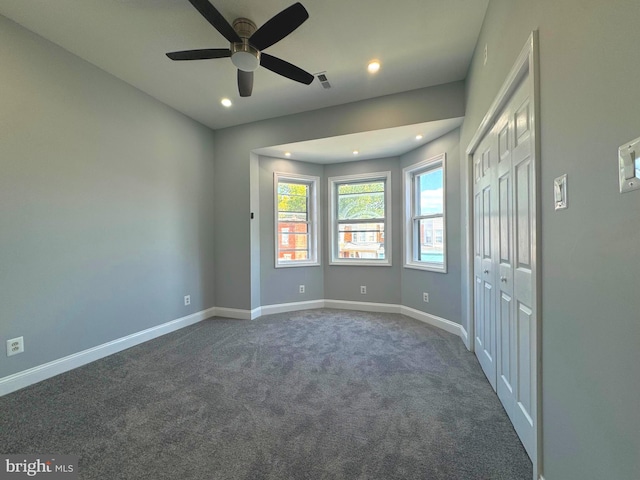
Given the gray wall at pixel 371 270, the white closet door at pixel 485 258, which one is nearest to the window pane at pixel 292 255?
the gray wall at pixel 371 270

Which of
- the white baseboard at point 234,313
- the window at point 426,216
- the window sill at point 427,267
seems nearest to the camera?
the window sill at point 427,267

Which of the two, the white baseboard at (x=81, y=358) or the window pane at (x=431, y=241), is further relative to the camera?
the window pane at (x=431, y=241)

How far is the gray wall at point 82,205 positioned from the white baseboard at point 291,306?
113cm

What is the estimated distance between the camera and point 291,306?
14.2ft

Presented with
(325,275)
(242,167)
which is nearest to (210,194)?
(242,167)

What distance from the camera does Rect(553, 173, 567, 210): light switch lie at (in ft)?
3.32

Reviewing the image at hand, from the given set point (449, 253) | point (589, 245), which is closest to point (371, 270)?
point (449, 253)

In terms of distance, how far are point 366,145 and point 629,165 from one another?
126 inches

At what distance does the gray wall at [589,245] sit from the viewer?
2.32 feet

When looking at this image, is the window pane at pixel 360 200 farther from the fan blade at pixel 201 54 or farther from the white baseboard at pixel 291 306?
the fan blade at pixel 201 54

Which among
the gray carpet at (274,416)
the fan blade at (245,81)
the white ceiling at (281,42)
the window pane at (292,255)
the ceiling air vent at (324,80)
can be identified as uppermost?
the white ceiling at (281,42)

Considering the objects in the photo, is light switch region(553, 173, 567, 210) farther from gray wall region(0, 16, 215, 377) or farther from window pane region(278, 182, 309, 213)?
window pane region(278, 182, 309, 213)

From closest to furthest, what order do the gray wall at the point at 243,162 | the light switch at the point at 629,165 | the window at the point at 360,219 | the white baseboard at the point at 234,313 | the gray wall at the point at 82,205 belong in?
1. the light switch at the point at 629,165
2. the gray wall at the point at 82,205
3. the gray wall at the point at 243,162
4. the white baseboard at the point at 234,313
5. the window at the point at 360,219

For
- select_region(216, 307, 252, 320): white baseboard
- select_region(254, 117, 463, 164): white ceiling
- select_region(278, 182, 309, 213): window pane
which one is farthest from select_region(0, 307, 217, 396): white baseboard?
select_region(254, 117, 463, 164): white ceiling
